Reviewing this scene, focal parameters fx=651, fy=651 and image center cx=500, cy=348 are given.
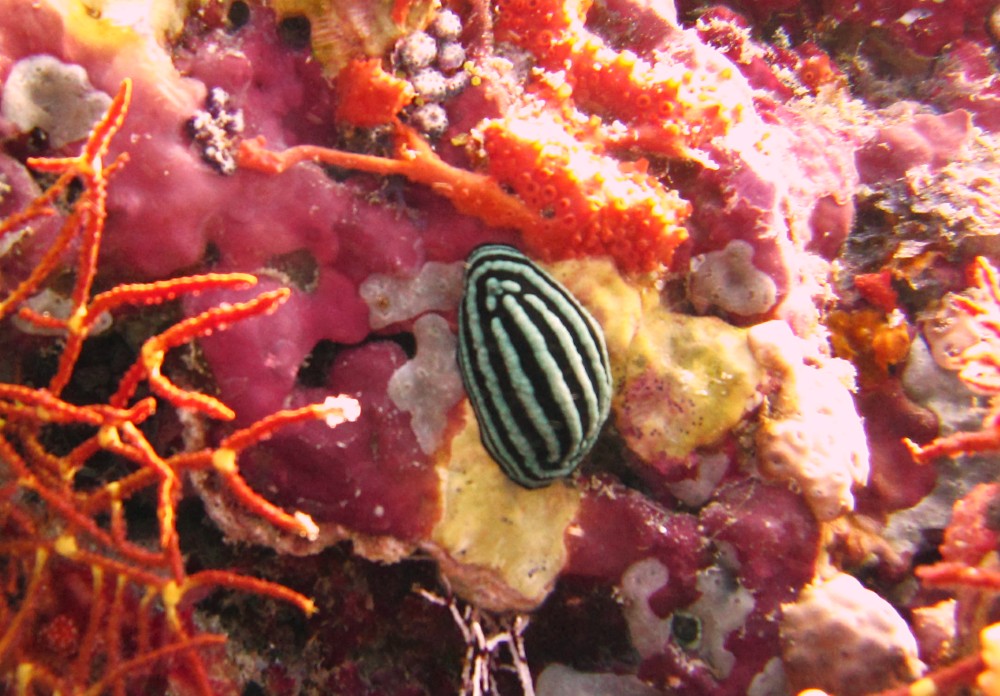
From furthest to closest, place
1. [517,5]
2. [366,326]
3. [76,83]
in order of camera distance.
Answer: [517,5]
[366,326]
[76,83]

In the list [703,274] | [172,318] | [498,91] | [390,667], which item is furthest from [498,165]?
[390,667]

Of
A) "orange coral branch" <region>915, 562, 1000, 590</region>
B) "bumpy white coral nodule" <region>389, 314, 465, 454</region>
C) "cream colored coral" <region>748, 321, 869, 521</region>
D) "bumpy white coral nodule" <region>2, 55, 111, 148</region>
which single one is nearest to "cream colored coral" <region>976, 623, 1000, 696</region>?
"orange coral branch" <region>915, 562, 1000, 590</region>

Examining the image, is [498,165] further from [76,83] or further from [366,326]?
[76,83]

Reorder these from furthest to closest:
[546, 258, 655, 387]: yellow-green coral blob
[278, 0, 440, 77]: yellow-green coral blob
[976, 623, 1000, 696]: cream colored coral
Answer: [546, 258, 655, 387]: yellow-green coral blob
[278, 0, 440, 77]: yellow-green coral blob
[976, 623, 1000, 696]: cream colored coral

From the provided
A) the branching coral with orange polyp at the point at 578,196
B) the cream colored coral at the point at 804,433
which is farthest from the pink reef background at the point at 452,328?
the branching coral with orange polyp at the point at 578,196

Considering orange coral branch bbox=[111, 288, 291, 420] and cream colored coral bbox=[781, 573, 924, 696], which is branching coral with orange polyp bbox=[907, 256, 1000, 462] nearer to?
cream colored coral bbox=[781, 573, 924, 696]

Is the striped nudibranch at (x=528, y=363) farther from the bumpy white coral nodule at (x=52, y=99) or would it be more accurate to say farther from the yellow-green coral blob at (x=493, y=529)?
the bumpy white coral nodule at (x=52, y=99)
